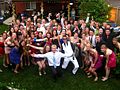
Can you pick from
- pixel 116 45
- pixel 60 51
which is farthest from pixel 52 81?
pixel 116 45

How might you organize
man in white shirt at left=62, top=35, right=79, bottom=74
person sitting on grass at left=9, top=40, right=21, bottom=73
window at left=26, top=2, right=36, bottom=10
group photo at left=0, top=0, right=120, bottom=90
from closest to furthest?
group photo at left=0, top=0, right=120, bottom=90, person sitting on grass at left=9, top=40, right=21, bottom=73, man in white shirt at left=62, top=35, right=79, bottom=74, window at left=26, top=2, right=36, bottom=10

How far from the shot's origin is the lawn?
1322cm

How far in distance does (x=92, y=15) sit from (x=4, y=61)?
36.8 feet

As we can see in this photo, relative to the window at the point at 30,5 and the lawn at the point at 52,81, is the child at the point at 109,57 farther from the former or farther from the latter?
the window at the point at 30,5

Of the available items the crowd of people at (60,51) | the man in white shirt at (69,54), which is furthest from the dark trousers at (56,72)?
the man in white shirt at (69,54)

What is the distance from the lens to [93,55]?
13680 millimetres

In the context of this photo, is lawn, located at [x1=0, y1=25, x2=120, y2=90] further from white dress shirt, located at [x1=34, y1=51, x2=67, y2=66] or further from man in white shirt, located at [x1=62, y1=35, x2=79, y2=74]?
white dress shirt, located at [x1=34, y1=51, x2=67, y2=66]

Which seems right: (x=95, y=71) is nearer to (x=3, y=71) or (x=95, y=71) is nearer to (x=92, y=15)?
(x=3, y=71)

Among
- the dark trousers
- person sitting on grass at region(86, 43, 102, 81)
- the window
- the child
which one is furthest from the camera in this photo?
the window

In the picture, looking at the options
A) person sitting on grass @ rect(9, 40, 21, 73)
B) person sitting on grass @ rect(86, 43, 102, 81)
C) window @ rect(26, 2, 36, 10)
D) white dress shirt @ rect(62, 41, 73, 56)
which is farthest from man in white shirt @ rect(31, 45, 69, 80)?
window @ rect(26, 2, 36, 10)

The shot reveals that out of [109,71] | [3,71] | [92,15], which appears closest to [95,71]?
[109,71]

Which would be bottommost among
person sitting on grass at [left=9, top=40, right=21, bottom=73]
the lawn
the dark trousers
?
the lawn

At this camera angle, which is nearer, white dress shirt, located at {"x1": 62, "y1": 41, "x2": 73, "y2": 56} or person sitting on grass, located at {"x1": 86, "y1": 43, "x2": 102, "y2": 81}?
person sitting on grass, located at {"x1": 86, "y1": 43, "x2": 102, "y2": 81}

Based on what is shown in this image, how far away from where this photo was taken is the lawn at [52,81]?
13219 millimetres
